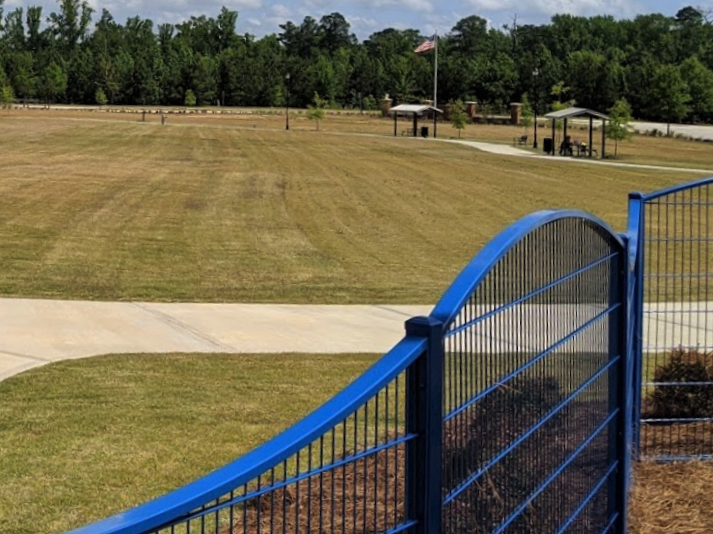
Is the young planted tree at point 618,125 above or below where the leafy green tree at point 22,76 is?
below

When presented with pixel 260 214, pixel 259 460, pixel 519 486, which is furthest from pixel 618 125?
pixel 259 460

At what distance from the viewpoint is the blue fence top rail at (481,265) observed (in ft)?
9.34

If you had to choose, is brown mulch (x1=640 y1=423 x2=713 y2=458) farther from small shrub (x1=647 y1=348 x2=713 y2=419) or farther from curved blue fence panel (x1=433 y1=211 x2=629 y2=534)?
curved blue fence panel (x1=433 y1=211 x2=629 y2=534)

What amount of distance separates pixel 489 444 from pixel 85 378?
6076 millimetres

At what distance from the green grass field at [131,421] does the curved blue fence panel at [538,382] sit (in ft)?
9.30

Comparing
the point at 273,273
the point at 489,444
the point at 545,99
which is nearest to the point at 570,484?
the point at 489,444

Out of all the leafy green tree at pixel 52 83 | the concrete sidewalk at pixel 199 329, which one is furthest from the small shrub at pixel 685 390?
the leafy green tree at pixel 52 83

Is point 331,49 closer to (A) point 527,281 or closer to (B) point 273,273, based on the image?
(B) point 273,273

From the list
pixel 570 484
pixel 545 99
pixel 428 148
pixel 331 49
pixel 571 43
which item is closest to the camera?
pixel 570 484

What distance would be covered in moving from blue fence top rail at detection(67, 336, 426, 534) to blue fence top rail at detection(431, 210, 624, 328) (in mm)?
210

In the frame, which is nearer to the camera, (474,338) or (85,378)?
(474,338)

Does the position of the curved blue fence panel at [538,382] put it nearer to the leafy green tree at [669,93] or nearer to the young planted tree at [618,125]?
the young planted tree at [618,125]

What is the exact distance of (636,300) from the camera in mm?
5770

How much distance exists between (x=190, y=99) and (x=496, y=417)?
102 metres
